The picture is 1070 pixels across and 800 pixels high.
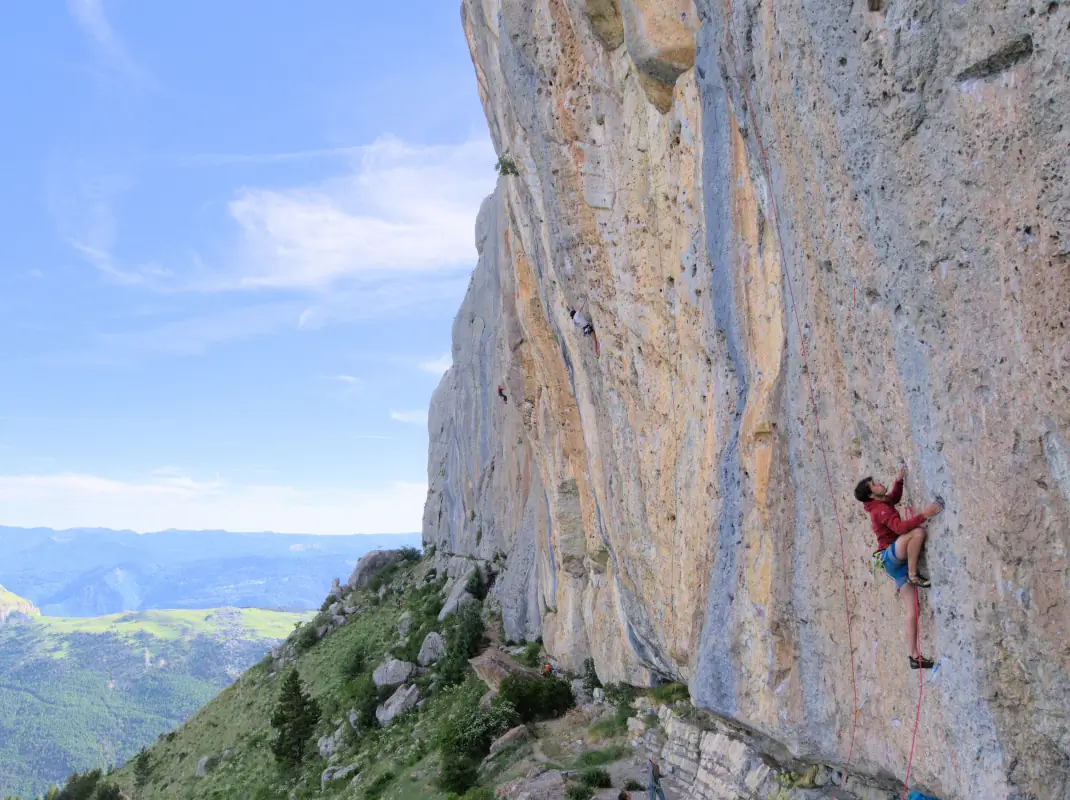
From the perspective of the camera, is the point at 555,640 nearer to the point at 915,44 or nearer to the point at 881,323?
the point at 881,323

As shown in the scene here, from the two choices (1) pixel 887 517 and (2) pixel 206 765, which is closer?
(1) pixel 887 517

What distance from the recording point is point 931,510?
5875mm

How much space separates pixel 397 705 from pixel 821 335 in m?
27.7

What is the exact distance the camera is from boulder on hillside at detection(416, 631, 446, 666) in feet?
107

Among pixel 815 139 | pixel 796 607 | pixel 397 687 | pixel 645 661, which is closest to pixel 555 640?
pixel 645 661

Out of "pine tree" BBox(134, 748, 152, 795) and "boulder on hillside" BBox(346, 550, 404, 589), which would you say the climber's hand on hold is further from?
"boulder on hillside" BBox(346, 550, 404, 589)

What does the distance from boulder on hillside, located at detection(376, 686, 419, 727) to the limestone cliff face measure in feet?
53.7

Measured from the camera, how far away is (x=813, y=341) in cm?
759

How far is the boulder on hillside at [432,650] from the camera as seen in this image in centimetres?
3259

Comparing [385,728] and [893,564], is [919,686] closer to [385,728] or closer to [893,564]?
[893,564]

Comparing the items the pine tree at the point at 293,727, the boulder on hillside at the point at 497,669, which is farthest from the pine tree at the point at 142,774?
the boulder on hillside at the point at 497,669

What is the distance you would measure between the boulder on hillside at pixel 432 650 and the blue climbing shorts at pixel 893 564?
95.1ft

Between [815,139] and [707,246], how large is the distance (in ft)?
11.0

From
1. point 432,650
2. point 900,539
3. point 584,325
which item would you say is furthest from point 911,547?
point 432,650
